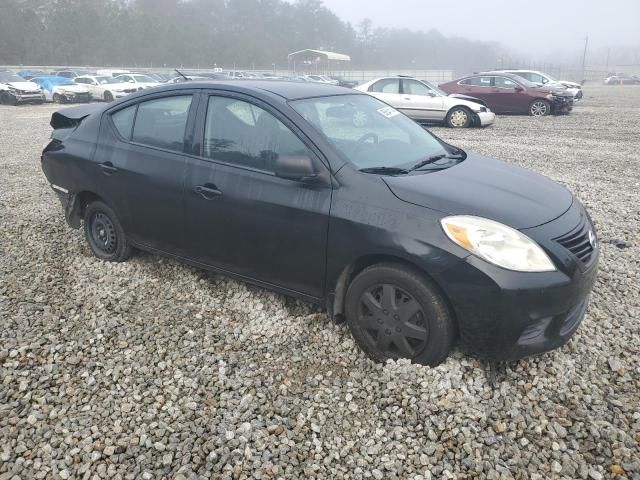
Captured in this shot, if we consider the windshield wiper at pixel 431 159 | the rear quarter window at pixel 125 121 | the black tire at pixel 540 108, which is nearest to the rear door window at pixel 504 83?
the black tire at pixel 540 108

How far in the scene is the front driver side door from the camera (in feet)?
10.6

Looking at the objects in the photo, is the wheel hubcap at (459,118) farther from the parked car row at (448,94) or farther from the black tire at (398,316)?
the black tire at (398,316)

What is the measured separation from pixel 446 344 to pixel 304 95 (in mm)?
1999

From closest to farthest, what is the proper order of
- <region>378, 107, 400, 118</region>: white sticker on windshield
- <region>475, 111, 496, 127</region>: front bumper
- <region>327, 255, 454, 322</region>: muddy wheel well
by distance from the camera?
<region>327, 255, 454, 322</region>: muddy wheel well, <region>378, 107, 400, 118</region>: white sticker on windshield, <region>475, 111, 496, 127</region>: front bumper

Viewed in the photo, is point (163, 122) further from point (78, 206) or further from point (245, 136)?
point (78, 206)

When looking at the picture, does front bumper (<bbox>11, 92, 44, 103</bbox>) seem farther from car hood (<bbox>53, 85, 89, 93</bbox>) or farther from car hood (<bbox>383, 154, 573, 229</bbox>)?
car hood (<bbox>383, 154, 573, 229</bbox>)

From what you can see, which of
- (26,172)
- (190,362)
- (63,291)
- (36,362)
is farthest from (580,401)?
(26,172)

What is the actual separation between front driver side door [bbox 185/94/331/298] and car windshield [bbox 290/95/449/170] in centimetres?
24

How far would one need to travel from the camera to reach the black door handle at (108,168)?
4.22 meters

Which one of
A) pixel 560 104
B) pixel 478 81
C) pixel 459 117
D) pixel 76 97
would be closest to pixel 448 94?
pixel 478 81

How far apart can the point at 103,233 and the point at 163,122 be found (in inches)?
51.0

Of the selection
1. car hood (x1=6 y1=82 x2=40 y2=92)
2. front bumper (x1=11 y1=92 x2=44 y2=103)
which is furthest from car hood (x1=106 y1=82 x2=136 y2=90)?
car hood (x1=6 y1=82 x2=40 y2=92)

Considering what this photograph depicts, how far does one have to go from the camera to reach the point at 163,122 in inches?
160

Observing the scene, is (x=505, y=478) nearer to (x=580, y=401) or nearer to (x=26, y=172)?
(x=580, y=401)
